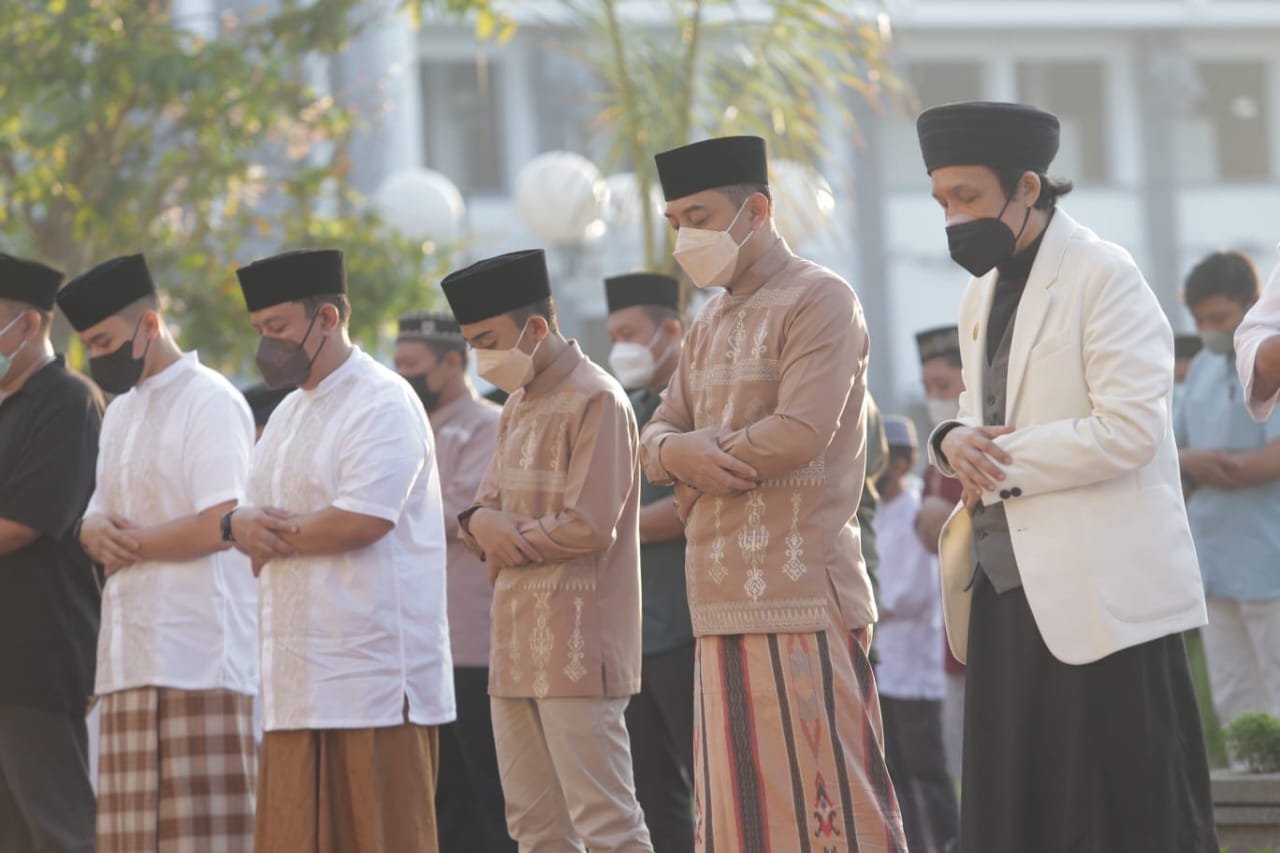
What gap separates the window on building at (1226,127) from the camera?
30.3m

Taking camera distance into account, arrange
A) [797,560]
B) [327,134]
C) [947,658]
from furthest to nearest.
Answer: [327,134] → [947,658] → [797,560]

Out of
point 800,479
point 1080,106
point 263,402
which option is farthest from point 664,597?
point 1080,106

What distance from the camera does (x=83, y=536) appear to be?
684 centimetres

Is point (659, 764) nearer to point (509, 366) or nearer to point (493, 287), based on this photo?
point (509, 366)

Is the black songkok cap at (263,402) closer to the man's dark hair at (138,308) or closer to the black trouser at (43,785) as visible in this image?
the man's dark hair at (138,308)

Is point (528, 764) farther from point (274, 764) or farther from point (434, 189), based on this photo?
point (434, 189)

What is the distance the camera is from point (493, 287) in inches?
237

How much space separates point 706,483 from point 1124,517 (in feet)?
3.51

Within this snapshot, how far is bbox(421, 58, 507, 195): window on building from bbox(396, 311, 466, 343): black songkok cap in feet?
61.5

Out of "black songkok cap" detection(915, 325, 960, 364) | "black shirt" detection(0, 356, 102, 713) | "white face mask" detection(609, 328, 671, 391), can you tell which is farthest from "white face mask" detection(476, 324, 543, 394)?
"black songkok cap" detection(915, 325, 960, 364)

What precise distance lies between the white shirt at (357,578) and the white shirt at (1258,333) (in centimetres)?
257

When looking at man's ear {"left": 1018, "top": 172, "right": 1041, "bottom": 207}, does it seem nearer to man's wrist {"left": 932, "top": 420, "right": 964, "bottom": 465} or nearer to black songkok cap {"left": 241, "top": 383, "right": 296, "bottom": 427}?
man's wrist {"left": 932, "top": 420, "right": 964, "bottom": 465}

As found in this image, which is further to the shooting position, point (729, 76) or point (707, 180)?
point (729, 76)

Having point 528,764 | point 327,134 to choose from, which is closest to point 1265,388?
point 528,764
